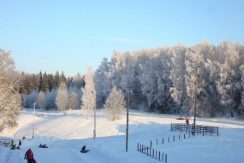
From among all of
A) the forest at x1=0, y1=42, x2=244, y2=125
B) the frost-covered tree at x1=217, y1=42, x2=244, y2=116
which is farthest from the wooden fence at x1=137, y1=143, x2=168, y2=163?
the frost-covered tree at x1=217, y1=42, x2=244, y2=116

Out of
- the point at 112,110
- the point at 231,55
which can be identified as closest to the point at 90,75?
the point at 112,110

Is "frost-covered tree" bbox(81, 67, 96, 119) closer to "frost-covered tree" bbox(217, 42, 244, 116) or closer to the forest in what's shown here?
the forest

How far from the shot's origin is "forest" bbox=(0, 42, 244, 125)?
84562 mm

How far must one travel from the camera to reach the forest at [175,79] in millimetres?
A: 84562

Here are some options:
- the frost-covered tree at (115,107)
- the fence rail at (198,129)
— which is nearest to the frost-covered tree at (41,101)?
the frost-covered tree at (115,107)

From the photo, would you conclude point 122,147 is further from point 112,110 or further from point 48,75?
point 48,75

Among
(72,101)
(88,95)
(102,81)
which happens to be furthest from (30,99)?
(88,95)

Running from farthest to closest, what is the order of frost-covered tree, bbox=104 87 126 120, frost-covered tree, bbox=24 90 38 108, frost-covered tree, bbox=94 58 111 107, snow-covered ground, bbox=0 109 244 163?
1. frost-covered tree, bbox=24 90 38 108
2. frost-covered tree, bbox=94 58 111 107
3. frost-covered tree, bbox=104 87 126 120
4. snow-covered ground, bbox=0 109 244 163

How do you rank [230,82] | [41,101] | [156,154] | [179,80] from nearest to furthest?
[156,154] < [230,82] < [179,80] < [41,101]

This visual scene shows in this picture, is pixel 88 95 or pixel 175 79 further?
pixel 175 79

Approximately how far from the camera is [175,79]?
9762 centimetres

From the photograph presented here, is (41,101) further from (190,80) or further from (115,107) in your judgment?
(190,80)

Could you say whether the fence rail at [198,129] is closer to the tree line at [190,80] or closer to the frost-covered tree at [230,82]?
the tree line at [190,80]

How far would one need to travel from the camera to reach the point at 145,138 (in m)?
57.2
